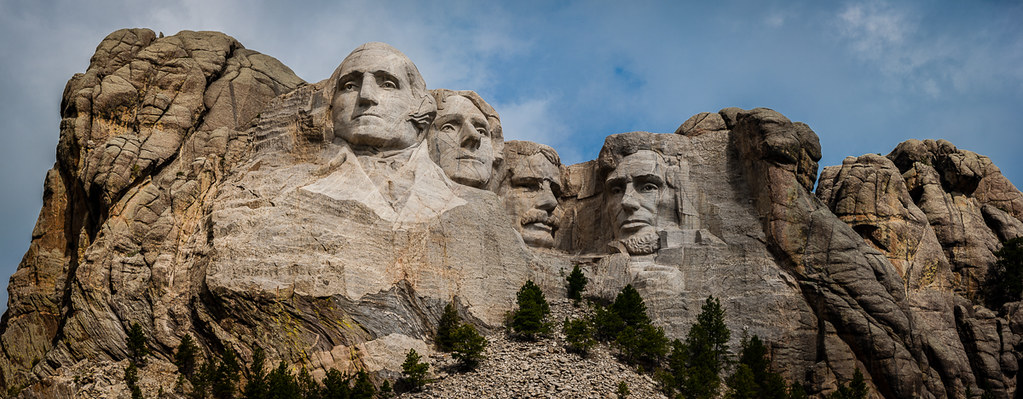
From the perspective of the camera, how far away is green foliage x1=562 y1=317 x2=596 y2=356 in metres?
39.2

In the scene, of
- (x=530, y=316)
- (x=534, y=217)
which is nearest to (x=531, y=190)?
(x=534, y=217)

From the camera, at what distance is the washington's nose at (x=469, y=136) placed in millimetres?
43875

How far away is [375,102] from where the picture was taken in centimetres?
4128

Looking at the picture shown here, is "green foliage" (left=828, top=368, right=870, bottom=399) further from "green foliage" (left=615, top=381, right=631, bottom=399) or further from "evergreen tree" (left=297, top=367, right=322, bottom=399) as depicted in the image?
"evergreen tree" (left=297, top=367, right=322, bottom=399)

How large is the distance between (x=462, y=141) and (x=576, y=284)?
5.34 meters

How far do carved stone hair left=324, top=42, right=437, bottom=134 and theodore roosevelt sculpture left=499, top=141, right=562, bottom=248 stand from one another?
14.1ft

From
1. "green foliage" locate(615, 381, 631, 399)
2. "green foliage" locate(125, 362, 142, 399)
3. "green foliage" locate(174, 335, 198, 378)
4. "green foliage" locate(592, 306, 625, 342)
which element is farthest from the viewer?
"green foliage" locate(592, 306, 625, 342)

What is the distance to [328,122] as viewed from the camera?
4153 cm

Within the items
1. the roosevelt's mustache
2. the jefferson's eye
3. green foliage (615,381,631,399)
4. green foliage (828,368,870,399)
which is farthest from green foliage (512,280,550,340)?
green foliage (828,368,870,399)

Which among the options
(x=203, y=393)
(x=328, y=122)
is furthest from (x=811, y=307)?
(x=203, y=393)

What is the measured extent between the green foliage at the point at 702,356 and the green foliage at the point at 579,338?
93.6 inches

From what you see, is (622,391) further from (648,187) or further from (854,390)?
(648,187)

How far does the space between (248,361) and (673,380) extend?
10812 millimetres

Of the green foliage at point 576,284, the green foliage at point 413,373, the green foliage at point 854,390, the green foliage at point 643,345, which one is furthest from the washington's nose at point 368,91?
the green foliage at point 854,390
